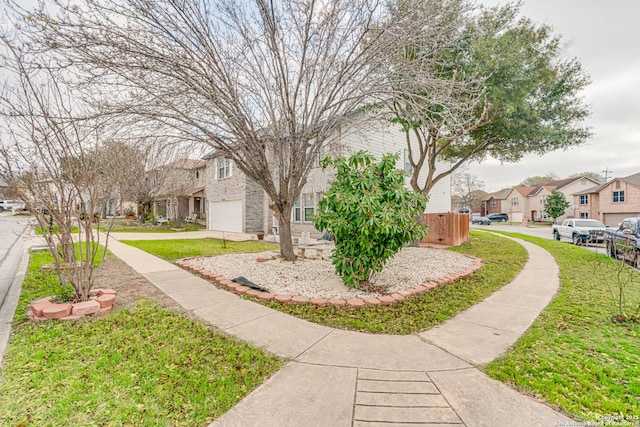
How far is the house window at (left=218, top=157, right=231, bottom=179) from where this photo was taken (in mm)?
18244

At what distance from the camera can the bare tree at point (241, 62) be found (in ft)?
15.9

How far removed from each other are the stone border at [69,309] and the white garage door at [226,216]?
1335 centimetres

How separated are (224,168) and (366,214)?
52.4 ft

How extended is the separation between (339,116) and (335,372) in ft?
18.6

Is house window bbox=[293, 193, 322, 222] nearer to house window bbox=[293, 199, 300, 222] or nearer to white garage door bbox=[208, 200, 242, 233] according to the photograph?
house window bbox=[293, 199, 300, 222]

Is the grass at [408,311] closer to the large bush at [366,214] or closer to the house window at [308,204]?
the large bush at [366,214]

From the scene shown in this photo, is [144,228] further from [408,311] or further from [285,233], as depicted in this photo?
[408,311]

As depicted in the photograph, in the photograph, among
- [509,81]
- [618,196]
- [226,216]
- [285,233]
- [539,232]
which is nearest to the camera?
[285,233]

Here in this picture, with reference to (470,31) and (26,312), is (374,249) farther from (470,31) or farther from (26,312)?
(470,31)

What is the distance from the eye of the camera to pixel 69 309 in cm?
400

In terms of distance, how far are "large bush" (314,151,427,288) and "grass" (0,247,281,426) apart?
249 centimetres

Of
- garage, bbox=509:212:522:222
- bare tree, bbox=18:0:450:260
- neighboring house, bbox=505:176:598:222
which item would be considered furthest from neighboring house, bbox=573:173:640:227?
bare tree, bbox=18:0:450:260

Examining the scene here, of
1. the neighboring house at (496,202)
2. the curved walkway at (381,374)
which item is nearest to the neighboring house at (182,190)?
the curved walkway at (381,374)


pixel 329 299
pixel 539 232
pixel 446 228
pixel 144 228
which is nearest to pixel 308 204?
pixel 446 228
